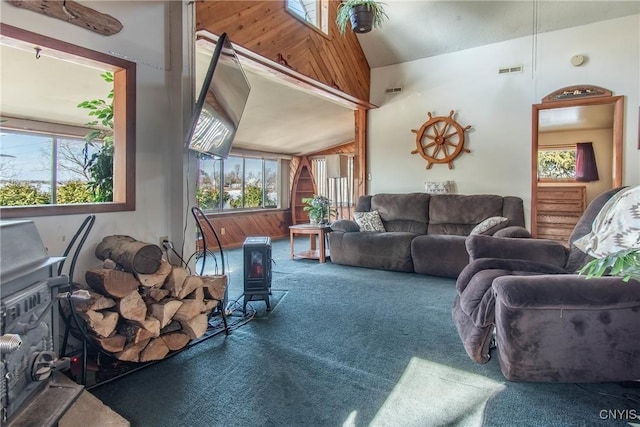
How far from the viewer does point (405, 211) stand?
4941 millimetres

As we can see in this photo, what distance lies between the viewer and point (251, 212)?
23.1ft

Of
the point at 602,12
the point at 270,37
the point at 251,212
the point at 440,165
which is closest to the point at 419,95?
the point at 440,165

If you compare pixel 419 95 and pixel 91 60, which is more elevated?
pixel 419 95

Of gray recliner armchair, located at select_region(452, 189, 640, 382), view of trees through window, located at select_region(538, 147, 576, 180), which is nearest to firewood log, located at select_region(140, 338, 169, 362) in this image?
gray recliner armchair, located at select_region(452, 189, 640, 382)

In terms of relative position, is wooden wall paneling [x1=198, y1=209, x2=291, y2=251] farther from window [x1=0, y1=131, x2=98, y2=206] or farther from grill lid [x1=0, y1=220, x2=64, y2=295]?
grill lid [x1=0, y1=220, x2=64, y2=295]

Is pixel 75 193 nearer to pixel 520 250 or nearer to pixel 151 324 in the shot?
pixel 151 324

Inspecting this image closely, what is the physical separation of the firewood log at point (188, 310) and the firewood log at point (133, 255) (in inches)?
11.8

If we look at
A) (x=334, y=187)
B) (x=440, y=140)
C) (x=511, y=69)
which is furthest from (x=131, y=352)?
(x=334, y=187)

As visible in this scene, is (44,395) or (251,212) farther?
(251,212)

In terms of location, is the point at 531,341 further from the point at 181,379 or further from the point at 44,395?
the point at 44,395

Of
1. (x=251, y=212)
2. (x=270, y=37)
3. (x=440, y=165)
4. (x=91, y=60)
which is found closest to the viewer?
(x=91, y=60)

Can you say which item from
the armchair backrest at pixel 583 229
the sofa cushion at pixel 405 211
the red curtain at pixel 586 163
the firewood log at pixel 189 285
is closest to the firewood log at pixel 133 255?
the firewood log at pixel 189 285

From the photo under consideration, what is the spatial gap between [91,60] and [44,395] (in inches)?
73.0

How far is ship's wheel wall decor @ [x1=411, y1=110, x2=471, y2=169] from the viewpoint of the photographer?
505 cm
